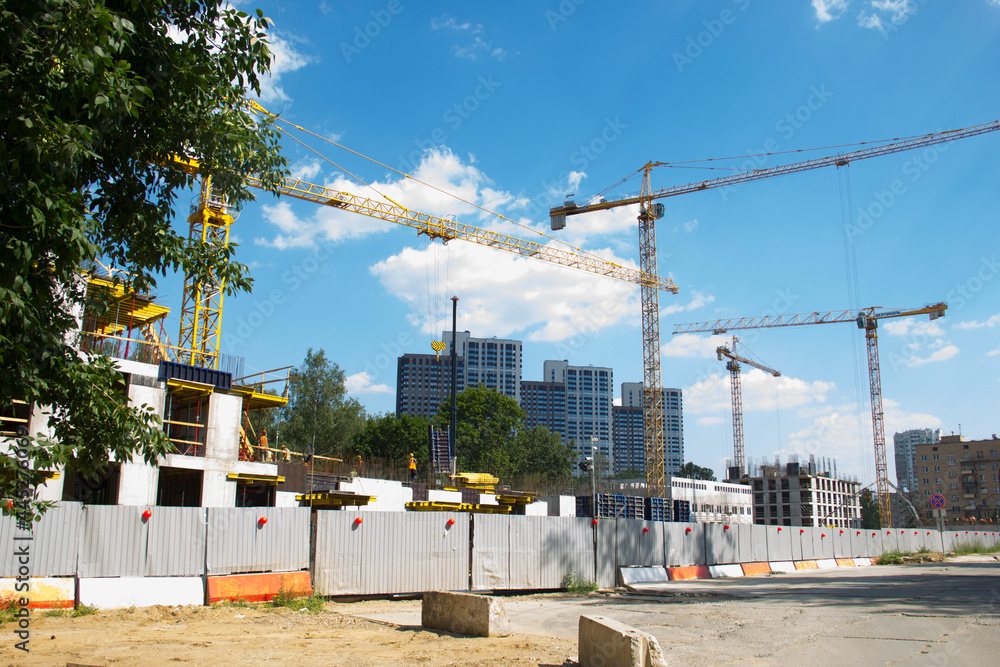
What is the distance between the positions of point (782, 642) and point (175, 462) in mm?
21718

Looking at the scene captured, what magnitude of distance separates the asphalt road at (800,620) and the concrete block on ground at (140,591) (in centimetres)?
402

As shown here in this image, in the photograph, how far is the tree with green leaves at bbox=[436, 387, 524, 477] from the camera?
8956 centimetres

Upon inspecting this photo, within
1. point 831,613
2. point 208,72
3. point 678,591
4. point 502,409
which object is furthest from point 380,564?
point 502,409

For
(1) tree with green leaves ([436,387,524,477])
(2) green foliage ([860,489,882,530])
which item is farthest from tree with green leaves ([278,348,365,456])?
(2) green foliage ([860,489,882,530])

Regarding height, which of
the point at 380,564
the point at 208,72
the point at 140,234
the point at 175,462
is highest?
the point at 208,72

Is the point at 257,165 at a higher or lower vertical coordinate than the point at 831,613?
higher

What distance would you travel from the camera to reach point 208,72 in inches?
258

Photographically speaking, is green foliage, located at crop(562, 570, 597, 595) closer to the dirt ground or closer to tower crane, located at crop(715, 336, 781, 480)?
the dirt ground

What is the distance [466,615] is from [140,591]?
6812 millimetres

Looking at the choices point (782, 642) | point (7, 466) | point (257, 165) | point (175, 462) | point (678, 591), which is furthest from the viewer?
point (175, 462)

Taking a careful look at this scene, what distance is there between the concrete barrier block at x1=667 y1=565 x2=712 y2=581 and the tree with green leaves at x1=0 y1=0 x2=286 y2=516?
20.9 metres

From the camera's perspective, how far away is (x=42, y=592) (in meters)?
12.7

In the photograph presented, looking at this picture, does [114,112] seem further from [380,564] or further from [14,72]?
[380,564]

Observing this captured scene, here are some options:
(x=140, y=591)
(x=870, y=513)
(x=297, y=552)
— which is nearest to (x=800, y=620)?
(x=297, y=552)
